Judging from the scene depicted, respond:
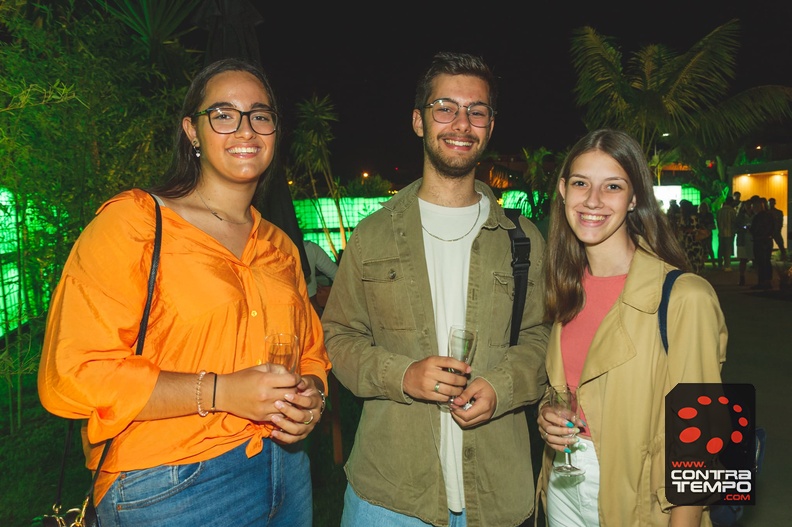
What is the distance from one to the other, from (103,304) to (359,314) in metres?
1.21

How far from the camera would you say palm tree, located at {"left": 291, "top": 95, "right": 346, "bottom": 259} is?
19250 mm

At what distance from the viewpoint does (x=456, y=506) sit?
2.51 meters

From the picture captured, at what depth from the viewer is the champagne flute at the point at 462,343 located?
2.17 meters

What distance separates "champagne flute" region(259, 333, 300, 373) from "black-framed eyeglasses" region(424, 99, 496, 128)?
1325 millimetres

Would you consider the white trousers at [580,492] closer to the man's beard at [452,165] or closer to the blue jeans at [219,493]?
the blue jeans at [219,493]

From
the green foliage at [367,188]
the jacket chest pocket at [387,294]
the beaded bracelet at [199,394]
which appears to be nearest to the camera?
the beaded bracelet at [199,394]

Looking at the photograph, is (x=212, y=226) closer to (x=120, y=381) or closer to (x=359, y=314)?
(x=120, y=381)

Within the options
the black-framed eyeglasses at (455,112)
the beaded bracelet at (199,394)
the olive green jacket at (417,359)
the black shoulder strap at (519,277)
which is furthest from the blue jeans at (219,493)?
the black-framed eyeglasses at (455,112)

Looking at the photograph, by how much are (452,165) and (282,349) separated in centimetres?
124

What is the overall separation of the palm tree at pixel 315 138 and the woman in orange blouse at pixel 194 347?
1680cm

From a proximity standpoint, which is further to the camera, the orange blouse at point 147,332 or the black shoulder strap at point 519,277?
the black shoulder strap at point 519,277

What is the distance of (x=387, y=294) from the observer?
105 inches

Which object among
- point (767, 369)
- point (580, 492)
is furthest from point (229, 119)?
point (767, 369)

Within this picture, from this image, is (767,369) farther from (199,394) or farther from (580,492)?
(199,394)
